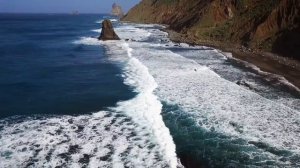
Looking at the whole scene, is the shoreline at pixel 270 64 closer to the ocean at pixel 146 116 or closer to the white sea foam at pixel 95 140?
the ocean at pixel 146 116

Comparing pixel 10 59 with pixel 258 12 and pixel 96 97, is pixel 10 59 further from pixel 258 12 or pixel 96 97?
pixel 258 12

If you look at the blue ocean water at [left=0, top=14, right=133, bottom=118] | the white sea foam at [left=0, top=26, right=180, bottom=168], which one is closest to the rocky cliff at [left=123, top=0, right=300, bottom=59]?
the blue ocean water at [left=0, top=14, right=133, bottom=118]

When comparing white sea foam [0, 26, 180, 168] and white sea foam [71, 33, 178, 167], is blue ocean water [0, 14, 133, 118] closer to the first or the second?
white sea foam [71, 33, 178, 167]

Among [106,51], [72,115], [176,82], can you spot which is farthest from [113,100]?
[106,51]

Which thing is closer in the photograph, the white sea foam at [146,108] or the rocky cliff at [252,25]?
the white sea foam at [146,108]

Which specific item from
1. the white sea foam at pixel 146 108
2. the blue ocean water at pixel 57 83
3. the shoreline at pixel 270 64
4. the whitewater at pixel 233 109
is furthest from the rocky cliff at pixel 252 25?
the blue ocean water at pixel 57 83

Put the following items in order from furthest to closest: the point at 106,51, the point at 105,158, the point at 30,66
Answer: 1. the point at 106,51
2. the point at 30,66
3. the point at 105,158

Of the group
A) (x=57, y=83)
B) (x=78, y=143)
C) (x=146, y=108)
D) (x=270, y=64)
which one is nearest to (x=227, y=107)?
(x=146, y=108)
